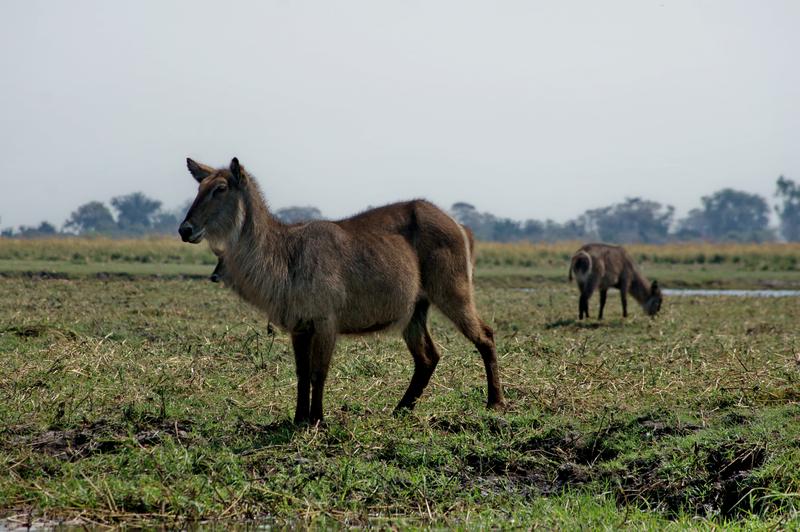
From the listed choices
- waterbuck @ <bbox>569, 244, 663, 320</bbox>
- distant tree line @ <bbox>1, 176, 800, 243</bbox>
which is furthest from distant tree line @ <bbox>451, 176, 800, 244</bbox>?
waterbuck @ <bbox>569, 244, 663, 320</bbox>

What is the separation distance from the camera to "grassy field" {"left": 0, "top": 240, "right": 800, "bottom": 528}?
5383 mm

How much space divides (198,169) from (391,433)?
2263 millimetres

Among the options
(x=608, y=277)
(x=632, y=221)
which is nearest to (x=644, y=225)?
(x=632, y=221)

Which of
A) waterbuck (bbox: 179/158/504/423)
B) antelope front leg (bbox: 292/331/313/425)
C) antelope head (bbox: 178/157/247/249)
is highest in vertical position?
antelope head (bbox: 178/157/247/249)

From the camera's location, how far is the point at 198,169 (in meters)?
7.22

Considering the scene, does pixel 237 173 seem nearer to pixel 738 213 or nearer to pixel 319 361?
pixel 319 361

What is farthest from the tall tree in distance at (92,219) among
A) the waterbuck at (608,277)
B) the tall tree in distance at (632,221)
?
the waterbuck at (608,277)

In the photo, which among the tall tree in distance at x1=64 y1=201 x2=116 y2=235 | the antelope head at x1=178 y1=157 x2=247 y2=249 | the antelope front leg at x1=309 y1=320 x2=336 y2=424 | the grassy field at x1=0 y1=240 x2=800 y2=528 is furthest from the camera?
the tall tree in distance at x1=64 y1=201 x2=116 y2=235

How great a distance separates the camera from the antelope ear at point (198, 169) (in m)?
7.21

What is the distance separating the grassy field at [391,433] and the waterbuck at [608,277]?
451 cm

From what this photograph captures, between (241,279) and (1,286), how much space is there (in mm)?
11120

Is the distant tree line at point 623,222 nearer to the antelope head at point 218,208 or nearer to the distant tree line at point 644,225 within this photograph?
the distant tree line at point 644,225

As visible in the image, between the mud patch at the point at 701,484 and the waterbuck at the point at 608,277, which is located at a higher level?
the waterbuck at the point at 608,277

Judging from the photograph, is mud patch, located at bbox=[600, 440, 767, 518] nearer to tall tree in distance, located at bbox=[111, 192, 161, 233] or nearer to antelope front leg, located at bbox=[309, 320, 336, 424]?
antelope front leg, located at bbox=[309, 320, 336, 424]
